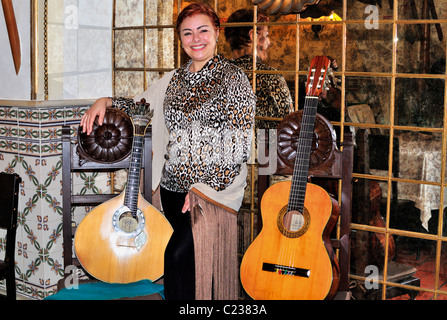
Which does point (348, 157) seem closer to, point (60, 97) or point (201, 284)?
point (201, 284)

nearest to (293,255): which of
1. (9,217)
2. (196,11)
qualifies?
(196,11)

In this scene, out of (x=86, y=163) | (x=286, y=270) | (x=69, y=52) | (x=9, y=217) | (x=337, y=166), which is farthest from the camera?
(x=69, y=52)

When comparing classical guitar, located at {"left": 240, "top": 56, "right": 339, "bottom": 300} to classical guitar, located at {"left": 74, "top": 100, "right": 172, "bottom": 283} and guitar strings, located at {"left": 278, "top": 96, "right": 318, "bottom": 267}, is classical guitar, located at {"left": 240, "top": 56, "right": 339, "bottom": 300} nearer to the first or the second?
guitar strings, located at {"left": 278, "top": 96, "right": 318, "bottom": 267}

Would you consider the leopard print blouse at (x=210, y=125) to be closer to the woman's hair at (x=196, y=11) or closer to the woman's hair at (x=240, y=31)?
the woman's hair at (x=196, y=11)

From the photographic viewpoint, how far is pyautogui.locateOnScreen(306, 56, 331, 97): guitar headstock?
2.65 meters

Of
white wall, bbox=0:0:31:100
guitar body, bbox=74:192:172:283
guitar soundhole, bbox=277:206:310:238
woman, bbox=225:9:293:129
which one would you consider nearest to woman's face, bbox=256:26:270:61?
woman, bbox=225:9:293:129

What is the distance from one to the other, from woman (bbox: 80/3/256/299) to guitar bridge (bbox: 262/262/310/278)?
0.29 m

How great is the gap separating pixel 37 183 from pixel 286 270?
1.60 m

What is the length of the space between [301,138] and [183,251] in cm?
72

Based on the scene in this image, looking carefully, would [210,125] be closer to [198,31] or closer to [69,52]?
[198,31]

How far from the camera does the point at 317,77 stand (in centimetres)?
266
